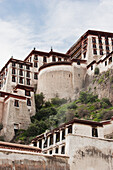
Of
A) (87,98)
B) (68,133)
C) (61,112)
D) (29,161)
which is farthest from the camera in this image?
(87,98)

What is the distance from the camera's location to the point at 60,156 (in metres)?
20.3

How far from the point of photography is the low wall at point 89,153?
21406mm

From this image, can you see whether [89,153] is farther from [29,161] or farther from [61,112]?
[61,112]

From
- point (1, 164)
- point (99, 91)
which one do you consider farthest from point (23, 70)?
point (1, 164)

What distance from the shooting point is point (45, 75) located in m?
56.4

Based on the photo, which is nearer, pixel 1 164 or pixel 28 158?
pixel 1 164

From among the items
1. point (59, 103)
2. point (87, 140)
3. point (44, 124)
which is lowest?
point (87, 140)

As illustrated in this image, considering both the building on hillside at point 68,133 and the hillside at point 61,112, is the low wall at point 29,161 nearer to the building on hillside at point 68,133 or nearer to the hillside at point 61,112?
the building on hillside at point 68,133

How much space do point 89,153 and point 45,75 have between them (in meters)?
35.2

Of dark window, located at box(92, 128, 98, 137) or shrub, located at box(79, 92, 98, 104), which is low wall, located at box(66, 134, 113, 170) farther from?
shrub, located at box(79, 92, 98, 104)

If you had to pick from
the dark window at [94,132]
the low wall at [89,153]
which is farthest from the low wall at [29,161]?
the dark window at [94,132]

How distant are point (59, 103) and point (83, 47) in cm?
1841

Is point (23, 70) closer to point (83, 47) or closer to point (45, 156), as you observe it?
point (83, 47)

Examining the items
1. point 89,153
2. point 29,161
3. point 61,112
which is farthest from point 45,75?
point 29,161
